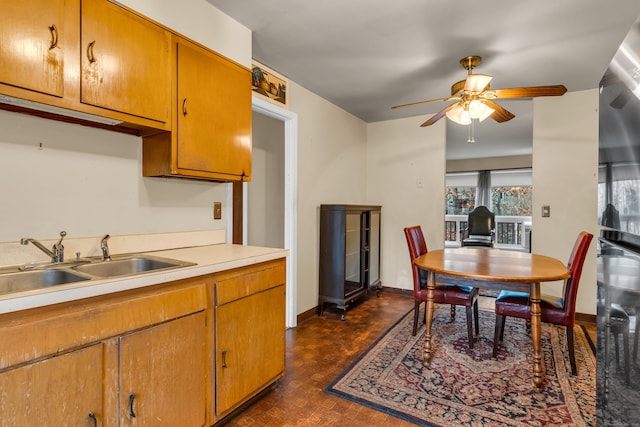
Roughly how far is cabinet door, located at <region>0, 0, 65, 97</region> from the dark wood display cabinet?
8.35 feet

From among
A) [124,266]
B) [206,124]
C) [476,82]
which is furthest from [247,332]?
[476,82]

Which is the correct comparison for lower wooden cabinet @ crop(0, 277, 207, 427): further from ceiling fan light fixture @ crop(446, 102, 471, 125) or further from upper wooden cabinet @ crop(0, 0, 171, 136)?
ceiling fan light fixture @ crop(446, 102, 471, 125)

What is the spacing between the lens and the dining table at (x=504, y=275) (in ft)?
6.68

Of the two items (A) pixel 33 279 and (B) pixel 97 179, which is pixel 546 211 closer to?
(B) pixel 97 179

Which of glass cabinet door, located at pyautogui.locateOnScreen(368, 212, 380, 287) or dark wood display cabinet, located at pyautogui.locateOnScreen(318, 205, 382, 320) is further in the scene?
glass cabinet door, located at pyautogui.locateOnScreen(368, 212, 380, 287)

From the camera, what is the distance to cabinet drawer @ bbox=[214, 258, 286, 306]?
1.61 metres

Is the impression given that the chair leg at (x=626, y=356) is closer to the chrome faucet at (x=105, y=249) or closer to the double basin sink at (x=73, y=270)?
the double basin sink at (x=73, y=270)

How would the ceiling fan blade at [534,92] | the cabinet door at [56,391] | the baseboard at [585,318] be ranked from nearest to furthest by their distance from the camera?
the cabinet door at [56,391] < the ceiling fan blade at [534,92] < the baseboard at [585,318]

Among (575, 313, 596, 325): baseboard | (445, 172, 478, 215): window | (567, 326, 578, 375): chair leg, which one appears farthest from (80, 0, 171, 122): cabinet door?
(445, 172, 478, 215): window

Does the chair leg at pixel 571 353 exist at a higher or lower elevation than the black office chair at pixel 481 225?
lower

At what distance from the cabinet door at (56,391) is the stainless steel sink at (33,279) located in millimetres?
308

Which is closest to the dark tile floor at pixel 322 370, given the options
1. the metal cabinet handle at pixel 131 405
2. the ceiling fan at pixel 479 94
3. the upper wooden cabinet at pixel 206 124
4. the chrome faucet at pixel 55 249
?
the metal cabinet handle at pixel 131 405

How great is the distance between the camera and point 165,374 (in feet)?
4.45

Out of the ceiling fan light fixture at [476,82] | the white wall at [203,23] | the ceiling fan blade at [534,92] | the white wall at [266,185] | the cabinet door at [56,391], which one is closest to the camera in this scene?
the cabinet door at [56,391]
